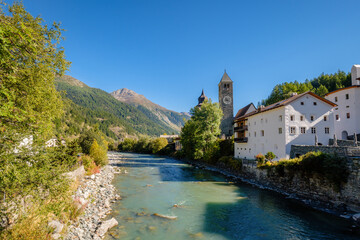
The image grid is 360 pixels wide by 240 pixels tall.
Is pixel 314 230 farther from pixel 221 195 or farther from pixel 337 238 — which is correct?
pixel 221 195

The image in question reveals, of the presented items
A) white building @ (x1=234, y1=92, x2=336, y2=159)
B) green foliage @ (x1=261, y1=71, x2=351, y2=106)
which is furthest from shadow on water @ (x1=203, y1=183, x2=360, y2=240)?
green foliage @ (x1=261, y1=71, x2=351, y2=106)

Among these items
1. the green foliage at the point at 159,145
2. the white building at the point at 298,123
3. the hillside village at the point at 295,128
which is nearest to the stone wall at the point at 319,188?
the hillside village at the point at 295,128

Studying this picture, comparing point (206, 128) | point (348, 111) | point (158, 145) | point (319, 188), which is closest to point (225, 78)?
point (206, 128)

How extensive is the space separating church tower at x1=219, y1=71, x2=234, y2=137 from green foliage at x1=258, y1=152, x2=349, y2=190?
3532cm

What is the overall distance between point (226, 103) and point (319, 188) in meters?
43.5

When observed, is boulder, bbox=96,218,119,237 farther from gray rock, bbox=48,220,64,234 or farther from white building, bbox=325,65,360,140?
white building, bbox=325,65,360,140

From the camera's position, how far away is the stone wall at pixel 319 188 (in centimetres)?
1552

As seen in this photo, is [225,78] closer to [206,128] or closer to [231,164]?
[206,128]

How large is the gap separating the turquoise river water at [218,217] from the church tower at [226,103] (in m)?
36.8

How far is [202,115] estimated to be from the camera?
44.0 meters

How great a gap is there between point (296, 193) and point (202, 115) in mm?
25791

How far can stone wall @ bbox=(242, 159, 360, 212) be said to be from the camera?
15516 millimetres

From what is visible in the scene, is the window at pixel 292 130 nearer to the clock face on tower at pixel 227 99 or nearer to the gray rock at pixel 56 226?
the gray rock at pixel 56 226

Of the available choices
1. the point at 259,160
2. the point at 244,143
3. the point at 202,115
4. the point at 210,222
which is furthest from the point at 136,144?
the point at 210,222
